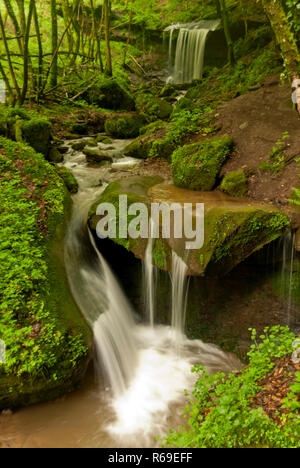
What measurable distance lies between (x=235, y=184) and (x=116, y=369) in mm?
4101

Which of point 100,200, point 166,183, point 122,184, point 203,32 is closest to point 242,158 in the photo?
point 166,183

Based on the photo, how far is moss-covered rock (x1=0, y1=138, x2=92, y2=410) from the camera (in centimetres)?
404

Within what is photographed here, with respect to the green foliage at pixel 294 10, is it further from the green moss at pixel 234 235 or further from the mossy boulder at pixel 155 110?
the mossy boulder at pixel 155 110

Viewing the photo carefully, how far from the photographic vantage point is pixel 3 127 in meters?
8.28

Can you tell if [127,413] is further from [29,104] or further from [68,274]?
[29,104]

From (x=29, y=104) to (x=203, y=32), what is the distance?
385 inches

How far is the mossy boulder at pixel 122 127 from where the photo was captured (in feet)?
36.1

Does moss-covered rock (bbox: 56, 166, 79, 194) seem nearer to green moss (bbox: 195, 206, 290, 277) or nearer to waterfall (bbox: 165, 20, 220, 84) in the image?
green moss (bbox: 195, 206, 290, 277)

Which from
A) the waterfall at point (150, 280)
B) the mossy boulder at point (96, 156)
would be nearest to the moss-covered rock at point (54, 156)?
the mossy boulder at point (96, 156)

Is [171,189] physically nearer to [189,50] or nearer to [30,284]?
[30,284]

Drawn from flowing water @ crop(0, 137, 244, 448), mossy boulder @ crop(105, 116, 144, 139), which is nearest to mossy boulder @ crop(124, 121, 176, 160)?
mossy boulder @ crop(105, 116, 144, 139)

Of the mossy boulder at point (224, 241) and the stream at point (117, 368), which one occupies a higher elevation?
the mossy boulder at point (224, 241)

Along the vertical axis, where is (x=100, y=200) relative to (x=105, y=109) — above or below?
below

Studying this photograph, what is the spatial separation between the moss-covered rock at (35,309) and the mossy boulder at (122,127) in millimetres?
5729
